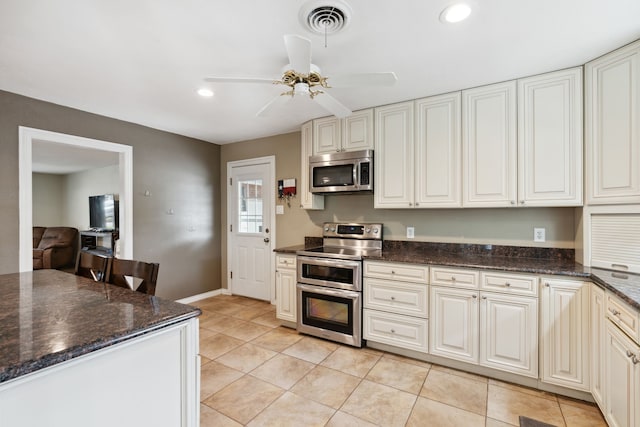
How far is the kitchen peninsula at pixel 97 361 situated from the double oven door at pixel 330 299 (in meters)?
1.79

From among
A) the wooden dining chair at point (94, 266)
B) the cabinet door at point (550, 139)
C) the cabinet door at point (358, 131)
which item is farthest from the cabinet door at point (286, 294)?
the cabinet door at point (550, 139)

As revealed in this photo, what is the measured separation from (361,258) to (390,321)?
616mm

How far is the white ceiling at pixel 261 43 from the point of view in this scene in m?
1.61

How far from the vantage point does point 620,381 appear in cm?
154

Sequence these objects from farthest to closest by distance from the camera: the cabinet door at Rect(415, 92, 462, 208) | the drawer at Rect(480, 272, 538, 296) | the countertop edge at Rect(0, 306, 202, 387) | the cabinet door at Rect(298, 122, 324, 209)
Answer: the cabinet door at Rect(298, 122, 324, 209) < the cabinet door at Rect(415, 92, 462, 208) < the drawer at Rect(480, 272, 538, 296) < the countertop edge at Rect(0, 306, 202, 387)

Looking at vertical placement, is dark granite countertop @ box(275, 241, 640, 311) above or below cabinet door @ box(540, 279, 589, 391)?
above

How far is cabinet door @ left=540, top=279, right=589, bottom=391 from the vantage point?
77.7 inches

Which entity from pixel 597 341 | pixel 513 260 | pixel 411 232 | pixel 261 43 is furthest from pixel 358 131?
pixel 597 341

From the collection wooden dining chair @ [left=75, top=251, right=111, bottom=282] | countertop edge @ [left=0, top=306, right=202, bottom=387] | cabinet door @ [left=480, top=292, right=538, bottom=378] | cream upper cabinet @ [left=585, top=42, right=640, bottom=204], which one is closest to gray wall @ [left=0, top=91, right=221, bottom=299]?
wooden dining chair @ [left=75, top=251, right=111, bottom=282]

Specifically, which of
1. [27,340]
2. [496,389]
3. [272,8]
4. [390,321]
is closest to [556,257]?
[496,389]

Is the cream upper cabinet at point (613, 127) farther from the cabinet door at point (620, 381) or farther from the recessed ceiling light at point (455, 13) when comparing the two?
the recessed ceiling light at point (455, 13)

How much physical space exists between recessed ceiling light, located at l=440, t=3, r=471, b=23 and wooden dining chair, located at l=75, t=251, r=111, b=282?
2494 millimetres

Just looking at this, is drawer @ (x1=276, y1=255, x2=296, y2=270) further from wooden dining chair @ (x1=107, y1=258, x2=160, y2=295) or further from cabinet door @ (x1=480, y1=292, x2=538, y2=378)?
cabinet door @ (x1=480, y1=292, x2=538, y2=378)

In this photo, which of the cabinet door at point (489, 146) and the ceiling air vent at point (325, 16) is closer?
the ceiling air vent at point (325, 16)
